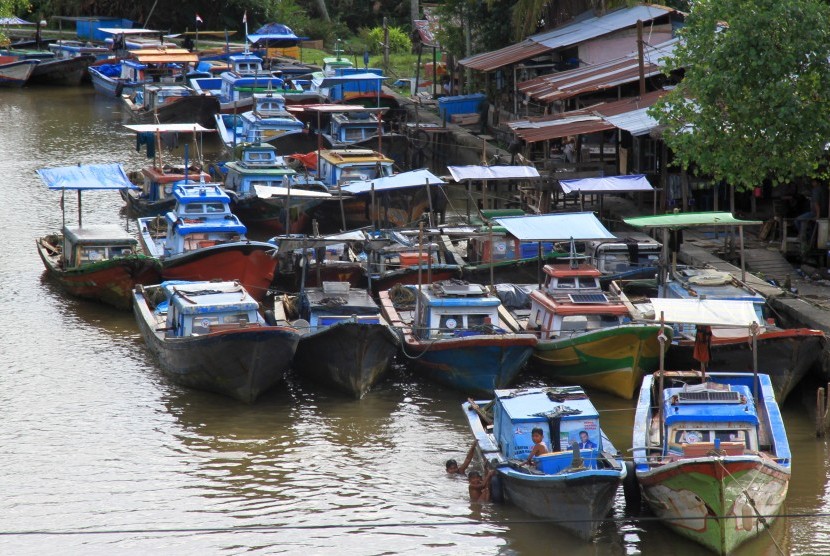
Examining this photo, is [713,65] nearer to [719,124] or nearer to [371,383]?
[719,124]

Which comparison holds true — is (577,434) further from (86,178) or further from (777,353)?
(86,178)

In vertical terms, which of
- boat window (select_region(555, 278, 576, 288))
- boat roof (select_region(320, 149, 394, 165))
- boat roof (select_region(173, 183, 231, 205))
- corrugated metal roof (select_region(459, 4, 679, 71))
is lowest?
boat window (select_region(555, 278, 576, 288))

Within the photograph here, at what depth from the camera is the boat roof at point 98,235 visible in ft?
88.7

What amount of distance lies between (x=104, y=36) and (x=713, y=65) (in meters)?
49.0

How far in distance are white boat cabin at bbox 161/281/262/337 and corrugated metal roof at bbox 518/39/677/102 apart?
14.4 m

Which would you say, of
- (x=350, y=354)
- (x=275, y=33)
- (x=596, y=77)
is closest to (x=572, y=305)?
(x=350, y=354)

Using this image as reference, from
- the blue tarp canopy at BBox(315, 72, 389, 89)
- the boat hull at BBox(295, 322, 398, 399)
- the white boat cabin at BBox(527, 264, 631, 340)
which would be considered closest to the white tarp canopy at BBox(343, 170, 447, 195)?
the white boat cabin at BBox(527, 264, 631, 340)

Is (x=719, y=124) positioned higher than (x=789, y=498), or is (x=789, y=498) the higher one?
(x=719, y=124)

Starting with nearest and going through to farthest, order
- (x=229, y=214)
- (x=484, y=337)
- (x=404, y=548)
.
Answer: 1. (x=404, y=548)
2. (x=484, y=337)
3. (x=229, y=214)

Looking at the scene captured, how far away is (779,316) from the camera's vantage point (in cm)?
2209

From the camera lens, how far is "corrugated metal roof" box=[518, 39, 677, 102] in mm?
33188

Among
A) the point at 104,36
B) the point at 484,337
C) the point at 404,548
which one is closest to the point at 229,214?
the point at 484,337

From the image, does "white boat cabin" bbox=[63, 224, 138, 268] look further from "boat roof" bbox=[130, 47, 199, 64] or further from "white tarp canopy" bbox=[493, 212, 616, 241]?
"boat roof" bbox=[130, 47, 199, 64]

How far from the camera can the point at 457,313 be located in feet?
70.7
